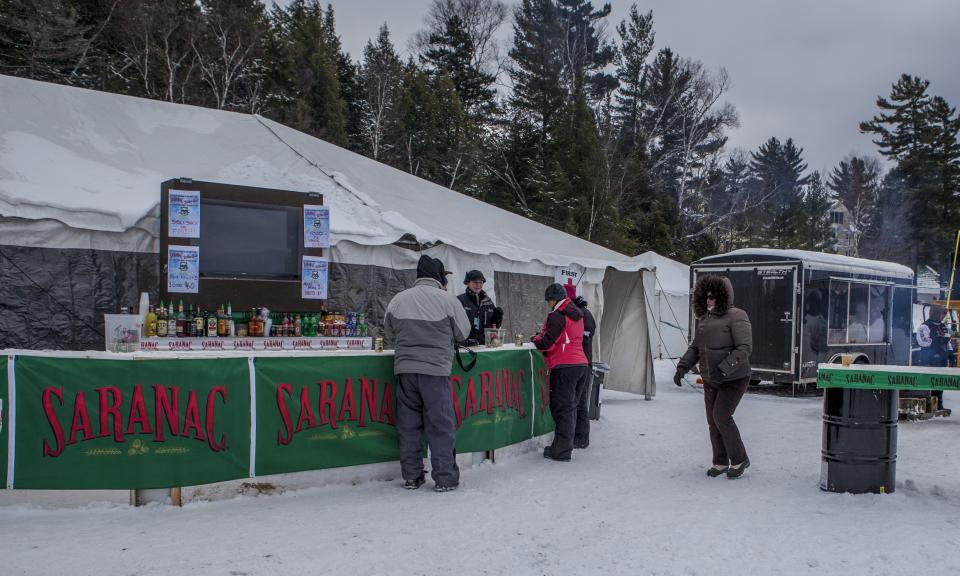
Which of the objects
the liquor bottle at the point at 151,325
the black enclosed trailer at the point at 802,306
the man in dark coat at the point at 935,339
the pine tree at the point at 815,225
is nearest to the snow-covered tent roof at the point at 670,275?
the black enclosed trailer at the point at 802,306

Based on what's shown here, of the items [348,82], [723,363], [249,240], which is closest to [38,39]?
[348,82]

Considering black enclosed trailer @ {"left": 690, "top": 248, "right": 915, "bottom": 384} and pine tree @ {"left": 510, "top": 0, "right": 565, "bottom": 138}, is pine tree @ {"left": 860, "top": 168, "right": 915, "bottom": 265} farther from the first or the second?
black enclosed trailer @ {"left": 690, "top": 248, "right": 915, "bottom": 384}

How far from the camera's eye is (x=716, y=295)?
265 inches

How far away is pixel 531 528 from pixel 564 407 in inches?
95.4

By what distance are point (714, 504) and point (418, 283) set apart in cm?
290

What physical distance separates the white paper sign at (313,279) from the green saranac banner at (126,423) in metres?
2.48

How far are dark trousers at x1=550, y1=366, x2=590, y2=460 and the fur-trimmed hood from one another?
4.34 feet

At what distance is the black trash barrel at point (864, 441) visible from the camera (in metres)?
6.03

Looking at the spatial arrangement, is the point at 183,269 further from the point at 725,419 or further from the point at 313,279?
the point at 725,419

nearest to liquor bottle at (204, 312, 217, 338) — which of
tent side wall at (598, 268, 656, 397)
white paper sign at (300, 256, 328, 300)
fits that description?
white paper sign at (300, 256, 328, 300)

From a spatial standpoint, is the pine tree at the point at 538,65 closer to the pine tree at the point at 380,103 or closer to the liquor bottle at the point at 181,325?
the pine tree at the point at 380,103

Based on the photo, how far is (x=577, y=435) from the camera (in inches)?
Answer: 324

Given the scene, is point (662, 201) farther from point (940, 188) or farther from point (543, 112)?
point (940, 188)

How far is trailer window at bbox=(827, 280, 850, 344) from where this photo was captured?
13.3 meters
